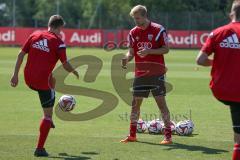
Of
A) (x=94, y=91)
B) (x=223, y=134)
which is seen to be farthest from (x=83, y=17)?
(x=223, y=134)

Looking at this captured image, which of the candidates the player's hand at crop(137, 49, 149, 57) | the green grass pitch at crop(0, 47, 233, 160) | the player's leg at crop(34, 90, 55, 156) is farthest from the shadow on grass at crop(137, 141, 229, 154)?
the player's leg at crop(34, 90, 55, 156)

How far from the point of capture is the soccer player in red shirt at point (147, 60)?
33.5 feet

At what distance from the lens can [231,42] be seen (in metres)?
7.12

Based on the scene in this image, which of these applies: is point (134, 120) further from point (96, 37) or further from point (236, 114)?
point (96, 37)

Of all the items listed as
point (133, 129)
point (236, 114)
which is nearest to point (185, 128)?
point (133, 129)

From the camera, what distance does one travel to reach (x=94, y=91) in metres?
18.8

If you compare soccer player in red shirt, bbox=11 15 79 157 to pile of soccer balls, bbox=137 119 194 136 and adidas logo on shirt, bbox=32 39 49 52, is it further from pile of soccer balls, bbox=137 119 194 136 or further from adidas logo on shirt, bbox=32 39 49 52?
pile of soccer balls, bbox=137 119 194 136

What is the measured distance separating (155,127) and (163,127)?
0.53ft

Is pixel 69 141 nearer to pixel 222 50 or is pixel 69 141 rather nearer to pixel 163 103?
pixel 163 103

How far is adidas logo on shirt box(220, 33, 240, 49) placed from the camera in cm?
711

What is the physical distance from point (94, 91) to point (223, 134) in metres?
7.92

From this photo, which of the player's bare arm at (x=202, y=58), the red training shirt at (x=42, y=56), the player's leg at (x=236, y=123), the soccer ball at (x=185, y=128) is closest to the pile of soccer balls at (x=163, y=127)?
the soccer ball at (x=185, y=128)

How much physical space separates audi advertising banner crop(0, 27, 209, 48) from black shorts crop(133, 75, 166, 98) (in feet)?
124

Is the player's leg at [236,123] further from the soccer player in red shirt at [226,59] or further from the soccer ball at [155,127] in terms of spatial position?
the soccer ball at [155,127]
